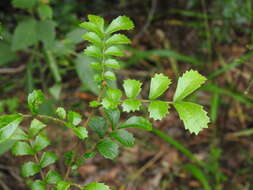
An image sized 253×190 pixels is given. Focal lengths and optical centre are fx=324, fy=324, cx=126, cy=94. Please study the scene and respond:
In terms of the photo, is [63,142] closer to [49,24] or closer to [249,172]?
[49,24]

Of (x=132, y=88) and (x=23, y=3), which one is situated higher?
(x=23, y=3)

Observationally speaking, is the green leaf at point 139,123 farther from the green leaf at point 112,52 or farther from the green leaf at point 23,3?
the green leaf at point 23,3

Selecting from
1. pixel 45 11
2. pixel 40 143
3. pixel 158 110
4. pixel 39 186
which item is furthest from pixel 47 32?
pixel 158 110

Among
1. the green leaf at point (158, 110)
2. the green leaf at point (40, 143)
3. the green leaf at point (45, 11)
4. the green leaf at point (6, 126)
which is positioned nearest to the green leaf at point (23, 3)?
the green leaf at point (45, 11)

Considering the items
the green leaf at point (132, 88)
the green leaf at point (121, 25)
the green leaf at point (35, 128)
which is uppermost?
the green leaf at point (121, 25)

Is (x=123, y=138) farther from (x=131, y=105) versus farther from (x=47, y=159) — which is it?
(x=47, y=159)

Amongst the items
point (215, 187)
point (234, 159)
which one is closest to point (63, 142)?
point (215, 187)
